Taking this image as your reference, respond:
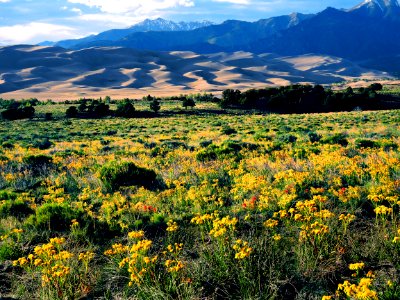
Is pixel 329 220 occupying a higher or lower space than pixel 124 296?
higher

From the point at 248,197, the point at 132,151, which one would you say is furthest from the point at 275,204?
the point at 132,151

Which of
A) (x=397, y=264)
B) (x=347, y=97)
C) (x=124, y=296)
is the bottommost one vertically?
(x=124, y=296)

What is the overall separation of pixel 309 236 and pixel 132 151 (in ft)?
40.8

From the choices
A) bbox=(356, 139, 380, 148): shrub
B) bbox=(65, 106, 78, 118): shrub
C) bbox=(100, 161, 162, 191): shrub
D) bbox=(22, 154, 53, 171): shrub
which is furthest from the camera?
bbox=(65, 106, 78, 118): shrub

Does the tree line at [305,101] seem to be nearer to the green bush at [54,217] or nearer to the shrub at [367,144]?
the shrub at [367,144]

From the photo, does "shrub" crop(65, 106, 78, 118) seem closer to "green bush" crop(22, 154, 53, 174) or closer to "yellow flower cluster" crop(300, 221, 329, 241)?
"green bush" crop(22, 154, 53, 174)

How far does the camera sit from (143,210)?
308 inches

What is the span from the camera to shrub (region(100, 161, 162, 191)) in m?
10.1

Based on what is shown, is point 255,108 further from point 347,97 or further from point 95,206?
point 95,206

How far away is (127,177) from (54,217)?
3203 mm

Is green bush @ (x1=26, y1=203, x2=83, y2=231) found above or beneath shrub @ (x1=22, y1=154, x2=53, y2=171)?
beneath

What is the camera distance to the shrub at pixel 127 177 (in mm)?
10109

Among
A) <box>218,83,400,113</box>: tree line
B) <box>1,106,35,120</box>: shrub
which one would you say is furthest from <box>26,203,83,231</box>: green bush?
<box>218,83,400,113</box>: tree line

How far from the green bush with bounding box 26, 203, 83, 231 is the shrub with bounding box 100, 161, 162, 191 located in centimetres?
225
